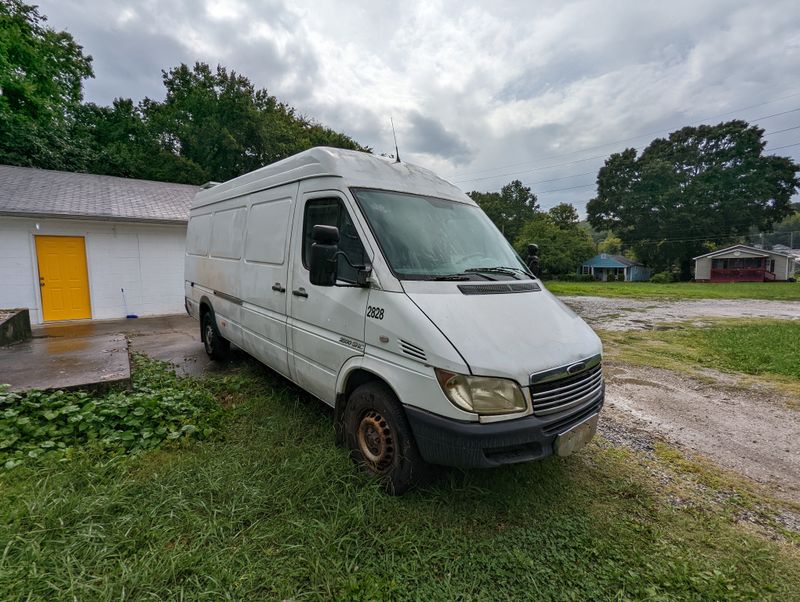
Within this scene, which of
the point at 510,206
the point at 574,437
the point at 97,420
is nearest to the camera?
the point at 574,437

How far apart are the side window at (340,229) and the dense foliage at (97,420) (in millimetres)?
2017

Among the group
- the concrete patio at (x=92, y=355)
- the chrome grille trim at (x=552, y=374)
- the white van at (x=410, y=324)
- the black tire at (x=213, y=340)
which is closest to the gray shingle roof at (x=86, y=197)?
the concrete patio at (x=92, y=355)

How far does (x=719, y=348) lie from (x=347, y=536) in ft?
27.4

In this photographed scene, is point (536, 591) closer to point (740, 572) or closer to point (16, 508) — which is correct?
point (740, 572)

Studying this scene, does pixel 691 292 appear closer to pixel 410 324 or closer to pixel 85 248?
pixel 410 324

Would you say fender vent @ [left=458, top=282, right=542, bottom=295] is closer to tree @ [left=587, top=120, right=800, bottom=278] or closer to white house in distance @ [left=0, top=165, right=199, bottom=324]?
white house in distance @ [left=0, top=165, right=199, bottom=324]

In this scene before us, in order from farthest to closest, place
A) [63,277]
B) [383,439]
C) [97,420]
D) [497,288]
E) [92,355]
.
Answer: [63,277], [92,355], [97,420], [497,288], [383,439]

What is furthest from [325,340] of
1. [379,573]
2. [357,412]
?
[379,573]

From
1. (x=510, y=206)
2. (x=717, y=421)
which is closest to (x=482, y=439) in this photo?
(x=717, y=421)

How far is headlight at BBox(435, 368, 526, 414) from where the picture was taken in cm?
216

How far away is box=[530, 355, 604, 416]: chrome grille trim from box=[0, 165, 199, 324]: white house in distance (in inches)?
449

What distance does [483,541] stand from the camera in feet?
7.45

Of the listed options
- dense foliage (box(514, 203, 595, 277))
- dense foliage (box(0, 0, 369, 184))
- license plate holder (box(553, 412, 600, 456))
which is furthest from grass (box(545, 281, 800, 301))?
dense foliage (box(0, 0, 369, 184))

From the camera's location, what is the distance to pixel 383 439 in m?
2.61
